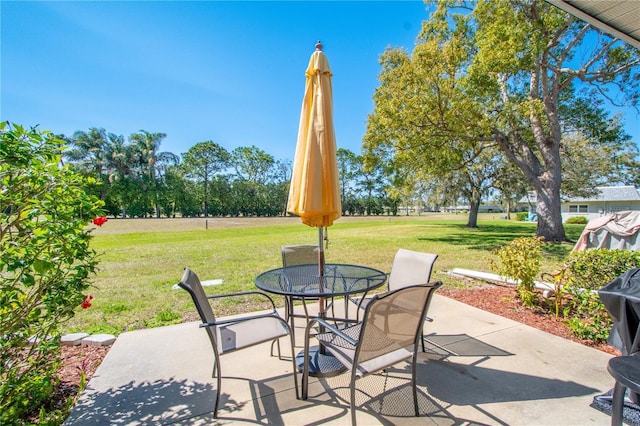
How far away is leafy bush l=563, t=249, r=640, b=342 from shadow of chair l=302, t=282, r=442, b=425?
2.39 meters

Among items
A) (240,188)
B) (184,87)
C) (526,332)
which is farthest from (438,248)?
(240,188)

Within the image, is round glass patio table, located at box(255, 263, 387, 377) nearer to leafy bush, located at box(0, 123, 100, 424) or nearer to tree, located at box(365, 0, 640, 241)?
leafy bush, located at box(0, 123, 100, 424)

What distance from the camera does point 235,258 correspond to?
8742mm

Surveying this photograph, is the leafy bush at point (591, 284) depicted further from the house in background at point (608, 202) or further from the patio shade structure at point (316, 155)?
the house in background at point (608, 202)

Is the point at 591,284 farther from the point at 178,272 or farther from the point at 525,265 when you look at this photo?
the point at 178,272

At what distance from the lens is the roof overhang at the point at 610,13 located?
2562 mm

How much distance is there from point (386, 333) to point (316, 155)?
55.4 inches

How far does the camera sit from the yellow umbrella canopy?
2299mm

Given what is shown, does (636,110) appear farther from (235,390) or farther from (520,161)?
(235,390)

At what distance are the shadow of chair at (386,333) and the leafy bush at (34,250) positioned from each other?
1.67 meters

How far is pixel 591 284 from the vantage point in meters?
3.59

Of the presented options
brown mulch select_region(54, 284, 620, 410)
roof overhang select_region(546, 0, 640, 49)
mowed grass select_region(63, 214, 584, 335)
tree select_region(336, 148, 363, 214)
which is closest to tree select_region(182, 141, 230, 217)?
tree select_region(336, 148, 363, 214)

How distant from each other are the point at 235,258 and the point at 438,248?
708 cm

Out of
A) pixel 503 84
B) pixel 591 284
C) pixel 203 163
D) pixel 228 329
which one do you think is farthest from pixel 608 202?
pixel 203 163
